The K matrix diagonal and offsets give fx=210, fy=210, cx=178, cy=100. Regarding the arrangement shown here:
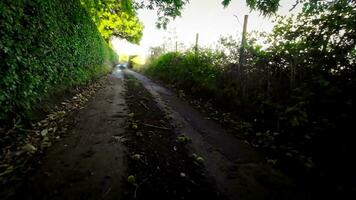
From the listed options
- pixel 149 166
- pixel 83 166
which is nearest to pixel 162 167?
pixel 149 166

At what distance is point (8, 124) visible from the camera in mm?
3703

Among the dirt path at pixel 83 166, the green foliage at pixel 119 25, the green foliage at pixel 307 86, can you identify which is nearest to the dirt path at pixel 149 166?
the dirt path at pixel 83 166

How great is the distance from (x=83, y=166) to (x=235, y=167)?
2.47 m

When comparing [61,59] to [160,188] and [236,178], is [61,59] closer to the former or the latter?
[160,188]

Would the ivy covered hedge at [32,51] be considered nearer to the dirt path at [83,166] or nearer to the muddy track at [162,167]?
the dirt path at [83,166]

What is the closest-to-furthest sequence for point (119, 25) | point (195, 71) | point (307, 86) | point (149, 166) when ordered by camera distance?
1. point (149, 166)
2. point (307, 86)
3. point (195, 71)
4. point (119, 25)

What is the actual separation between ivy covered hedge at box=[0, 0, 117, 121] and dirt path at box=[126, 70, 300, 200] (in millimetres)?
3303

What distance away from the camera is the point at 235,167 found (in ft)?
11.9

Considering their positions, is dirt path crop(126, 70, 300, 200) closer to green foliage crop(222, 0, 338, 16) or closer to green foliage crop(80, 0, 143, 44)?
green foliage crop(222, 0, 338, 16)

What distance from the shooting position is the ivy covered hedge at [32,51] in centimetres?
351

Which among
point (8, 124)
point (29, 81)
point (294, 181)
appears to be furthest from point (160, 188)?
point (29, 81)

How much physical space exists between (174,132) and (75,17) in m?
6.28

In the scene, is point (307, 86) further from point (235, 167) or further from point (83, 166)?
point (83, 166)

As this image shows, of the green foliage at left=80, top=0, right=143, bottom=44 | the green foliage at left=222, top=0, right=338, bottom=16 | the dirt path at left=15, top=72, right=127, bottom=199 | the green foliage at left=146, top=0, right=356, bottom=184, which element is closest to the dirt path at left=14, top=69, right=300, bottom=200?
the dirt path at left=15, top=72, right=127, bottom=199
